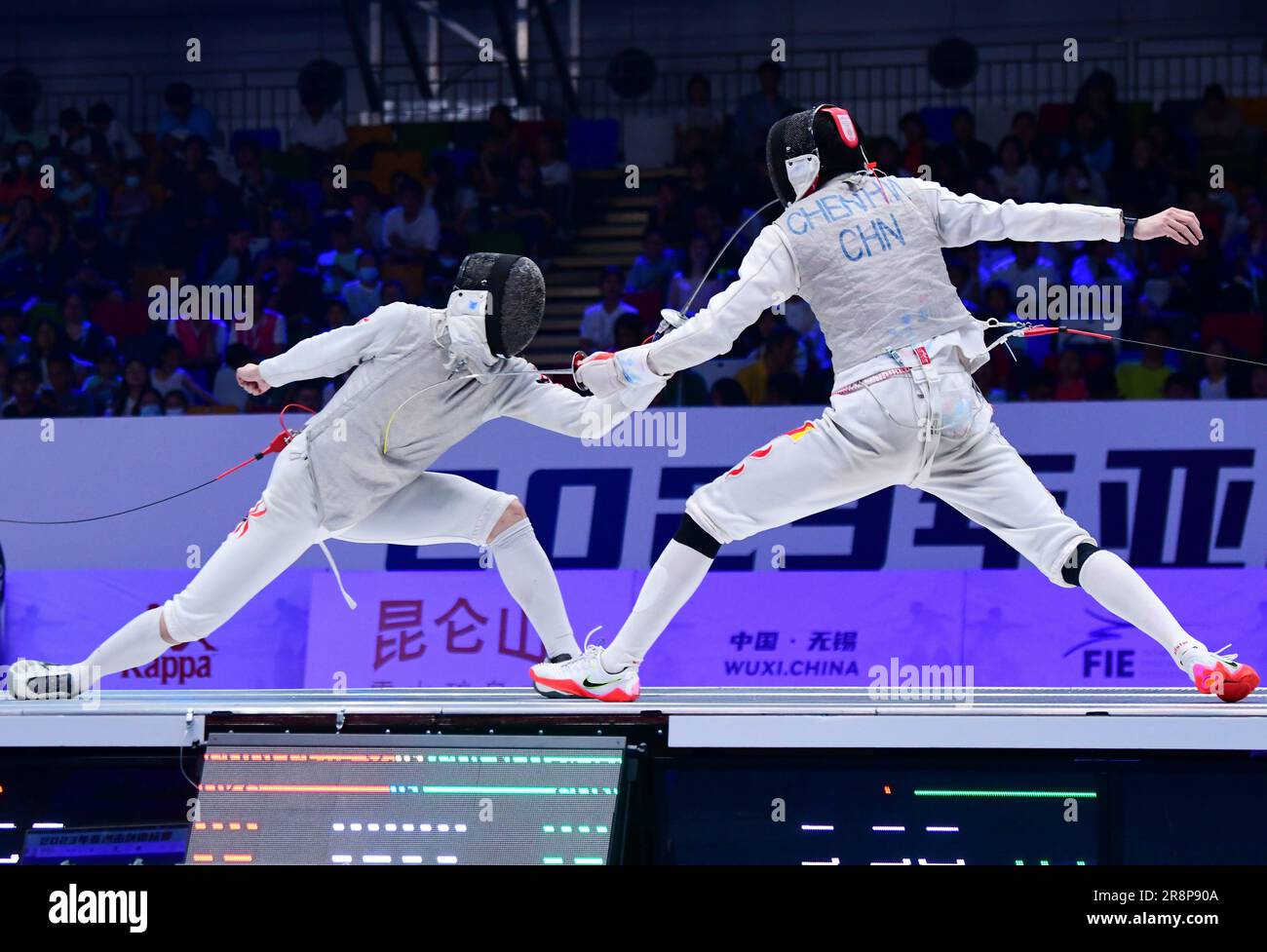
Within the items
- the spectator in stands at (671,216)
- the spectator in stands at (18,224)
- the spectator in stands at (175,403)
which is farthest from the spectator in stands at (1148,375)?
the spectator in stands at (18,224)

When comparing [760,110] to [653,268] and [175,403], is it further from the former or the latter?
[175,403]

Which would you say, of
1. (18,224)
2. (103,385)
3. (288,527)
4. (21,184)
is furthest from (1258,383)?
(21,184)

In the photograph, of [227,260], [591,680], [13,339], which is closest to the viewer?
[591,680]

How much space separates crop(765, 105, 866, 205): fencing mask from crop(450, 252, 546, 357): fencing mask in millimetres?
744

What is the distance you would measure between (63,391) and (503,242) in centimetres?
241

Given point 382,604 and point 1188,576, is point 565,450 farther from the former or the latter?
point 1188,576

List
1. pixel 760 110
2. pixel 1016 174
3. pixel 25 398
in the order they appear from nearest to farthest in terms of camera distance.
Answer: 1. pixel 25 398
2. pixel 1016 174
3. pixel 760 110

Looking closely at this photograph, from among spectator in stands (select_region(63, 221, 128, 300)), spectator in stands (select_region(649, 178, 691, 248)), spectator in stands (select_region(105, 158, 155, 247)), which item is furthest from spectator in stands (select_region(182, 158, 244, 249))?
spectator in stands (select_region(649, 178, 691, 248))

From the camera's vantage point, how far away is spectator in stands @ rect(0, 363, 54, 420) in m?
7.59

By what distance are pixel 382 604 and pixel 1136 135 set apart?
4.98 metres

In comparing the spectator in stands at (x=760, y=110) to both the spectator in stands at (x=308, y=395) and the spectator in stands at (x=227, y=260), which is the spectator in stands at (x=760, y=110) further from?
the spectator in stands at (x=308, y=395)

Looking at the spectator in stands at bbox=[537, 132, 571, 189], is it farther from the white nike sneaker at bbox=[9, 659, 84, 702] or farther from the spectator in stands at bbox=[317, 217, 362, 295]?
the white nike sneaker at bbox=[9, 659, 84, 702]

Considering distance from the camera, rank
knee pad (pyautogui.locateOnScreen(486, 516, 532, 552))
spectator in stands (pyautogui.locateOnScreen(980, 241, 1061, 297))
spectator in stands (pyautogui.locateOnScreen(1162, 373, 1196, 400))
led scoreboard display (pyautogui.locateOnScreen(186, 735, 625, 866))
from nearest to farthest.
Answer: led scoreboard display (pyautogui.locateOnScreen(186, 735, 625, 866)) → knee pad (pyautogui.locateOnScreen(486, 516, 532, 552)) → spectator in stands (pyautogui.locateOnScreen(1162, 373, 1196, 400)) → spectator in stands (pyautogui.locateOnScreen(980, 241, 1061, 297))

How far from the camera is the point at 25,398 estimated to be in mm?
7598
